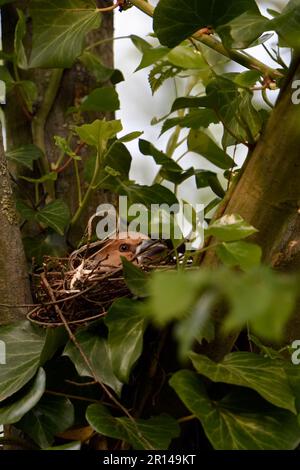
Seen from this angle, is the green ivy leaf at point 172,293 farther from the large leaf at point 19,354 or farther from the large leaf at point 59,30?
the large leaf at point 59,30

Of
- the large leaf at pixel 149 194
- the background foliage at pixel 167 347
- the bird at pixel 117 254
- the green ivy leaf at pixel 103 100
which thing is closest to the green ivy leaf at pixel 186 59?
the background foliage at pixel 167 347

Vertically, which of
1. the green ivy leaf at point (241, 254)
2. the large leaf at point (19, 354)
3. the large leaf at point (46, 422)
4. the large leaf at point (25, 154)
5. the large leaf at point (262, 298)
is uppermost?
the large leaf at point (262, 298)

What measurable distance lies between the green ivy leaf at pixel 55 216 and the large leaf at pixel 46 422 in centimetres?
42

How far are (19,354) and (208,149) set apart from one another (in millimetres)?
584

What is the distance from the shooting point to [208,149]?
137cm

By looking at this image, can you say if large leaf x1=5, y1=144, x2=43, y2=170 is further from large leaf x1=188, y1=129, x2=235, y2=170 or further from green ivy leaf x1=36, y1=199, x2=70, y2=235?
large leaf x1=188, y1=129, x2=235, y2=170

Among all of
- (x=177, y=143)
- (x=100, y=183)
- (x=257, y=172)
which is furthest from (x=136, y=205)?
(x=257, y=172)

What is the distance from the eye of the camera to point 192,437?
1.01 meters

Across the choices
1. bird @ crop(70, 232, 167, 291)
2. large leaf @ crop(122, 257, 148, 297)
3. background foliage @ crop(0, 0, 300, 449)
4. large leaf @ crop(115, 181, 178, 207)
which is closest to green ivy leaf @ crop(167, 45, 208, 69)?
background foliage @ crop(0, 0, 300, 449)

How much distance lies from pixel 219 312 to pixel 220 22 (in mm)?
438

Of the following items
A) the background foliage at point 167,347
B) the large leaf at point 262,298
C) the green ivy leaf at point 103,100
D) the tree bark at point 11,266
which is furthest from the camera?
the green ivy leaf at point 103,100

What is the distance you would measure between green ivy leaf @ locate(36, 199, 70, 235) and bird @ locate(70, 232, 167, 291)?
0.07 m

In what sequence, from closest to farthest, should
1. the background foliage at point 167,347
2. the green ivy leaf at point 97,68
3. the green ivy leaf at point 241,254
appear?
the green ivy leaf at point 241,254 → the background foliage at point 167,347 → the green ivy leaf at point 97,68

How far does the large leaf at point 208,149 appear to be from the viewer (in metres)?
1.35
